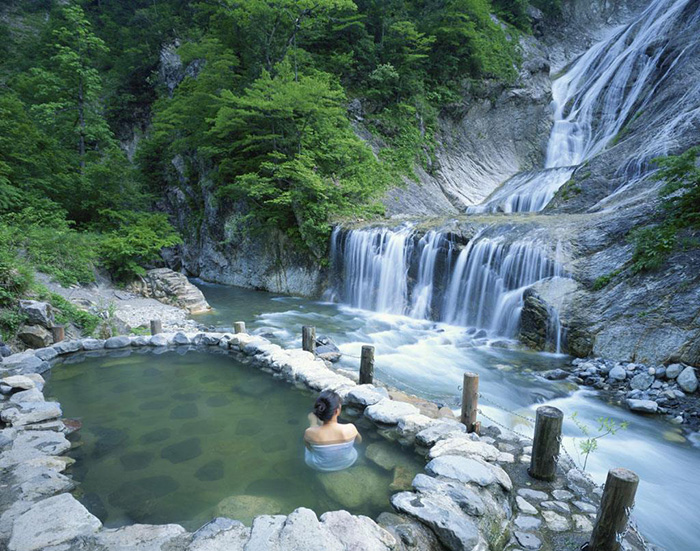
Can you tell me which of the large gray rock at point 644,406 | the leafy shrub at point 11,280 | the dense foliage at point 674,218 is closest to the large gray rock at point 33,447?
the leafy shrub at point 11,280

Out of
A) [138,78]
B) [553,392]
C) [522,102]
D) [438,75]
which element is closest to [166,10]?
[138,78]

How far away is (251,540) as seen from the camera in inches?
94.7

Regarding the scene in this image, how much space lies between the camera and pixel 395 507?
2896mm

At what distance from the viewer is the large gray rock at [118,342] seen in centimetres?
704

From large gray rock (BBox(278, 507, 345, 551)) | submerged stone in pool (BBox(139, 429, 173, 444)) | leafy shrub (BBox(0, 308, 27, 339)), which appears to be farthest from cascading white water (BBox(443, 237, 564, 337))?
leafy shrub (BBox(0, 308, 27, 339))

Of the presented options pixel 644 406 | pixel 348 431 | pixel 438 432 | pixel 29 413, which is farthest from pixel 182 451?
pixel 644 406

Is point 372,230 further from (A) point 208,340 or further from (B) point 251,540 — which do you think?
(B) point 251,540

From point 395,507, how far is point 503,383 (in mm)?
4619

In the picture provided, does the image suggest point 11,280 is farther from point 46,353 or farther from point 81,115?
point 81,115

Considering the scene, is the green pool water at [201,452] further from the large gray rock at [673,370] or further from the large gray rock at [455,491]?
the large gray rock at [673,370]

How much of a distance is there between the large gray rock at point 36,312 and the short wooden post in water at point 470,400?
7.90m

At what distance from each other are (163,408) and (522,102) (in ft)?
83.1

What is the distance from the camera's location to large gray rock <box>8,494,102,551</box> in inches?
94.1

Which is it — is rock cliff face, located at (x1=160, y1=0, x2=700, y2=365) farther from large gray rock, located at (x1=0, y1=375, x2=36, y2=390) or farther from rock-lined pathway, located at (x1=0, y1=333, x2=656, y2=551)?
large gray rock, located at (x1=0, y1=375, x2=36, y2=390)
